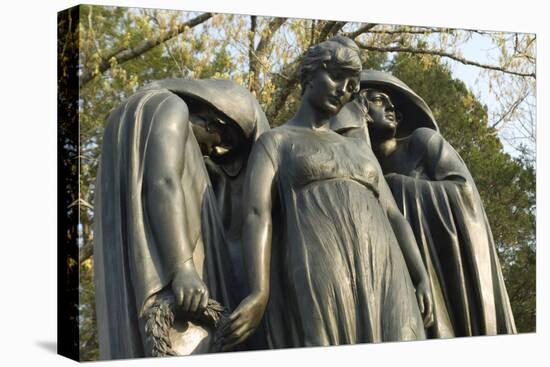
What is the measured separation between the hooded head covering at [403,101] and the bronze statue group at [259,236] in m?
0.36

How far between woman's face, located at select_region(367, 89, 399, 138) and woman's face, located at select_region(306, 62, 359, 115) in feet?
2.28

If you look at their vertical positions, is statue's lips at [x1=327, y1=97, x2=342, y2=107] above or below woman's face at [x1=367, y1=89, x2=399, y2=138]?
above

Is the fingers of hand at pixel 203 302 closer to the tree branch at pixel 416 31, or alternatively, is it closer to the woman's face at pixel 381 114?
the woman's face at pixel 381 114

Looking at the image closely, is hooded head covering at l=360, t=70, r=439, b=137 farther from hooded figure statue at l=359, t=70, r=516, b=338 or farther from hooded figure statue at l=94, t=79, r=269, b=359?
hooded figure statue at l=94, t=79, r=269, b=359

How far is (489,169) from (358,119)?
2033 mm

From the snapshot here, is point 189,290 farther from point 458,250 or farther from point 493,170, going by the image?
point 493,170

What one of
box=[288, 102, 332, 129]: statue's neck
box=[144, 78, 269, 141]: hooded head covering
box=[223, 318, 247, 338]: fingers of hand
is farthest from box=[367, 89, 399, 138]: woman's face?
box=[223, 318, 247, 338]: fingers of hand

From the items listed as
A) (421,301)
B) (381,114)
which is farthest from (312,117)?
(421,301)

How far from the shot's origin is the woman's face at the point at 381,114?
9.51 metres

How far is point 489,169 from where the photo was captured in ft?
36.3

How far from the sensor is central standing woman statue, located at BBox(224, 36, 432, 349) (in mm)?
8391

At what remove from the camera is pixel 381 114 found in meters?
9.52

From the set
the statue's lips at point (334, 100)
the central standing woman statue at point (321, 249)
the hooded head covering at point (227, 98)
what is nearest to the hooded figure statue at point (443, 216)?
the central standing woman statue at point (321, 249)

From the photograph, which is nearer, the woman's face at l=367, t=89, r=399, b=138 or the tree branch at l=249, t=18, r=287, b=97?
the woman's face at l=367, t=89, r=399, b=138
